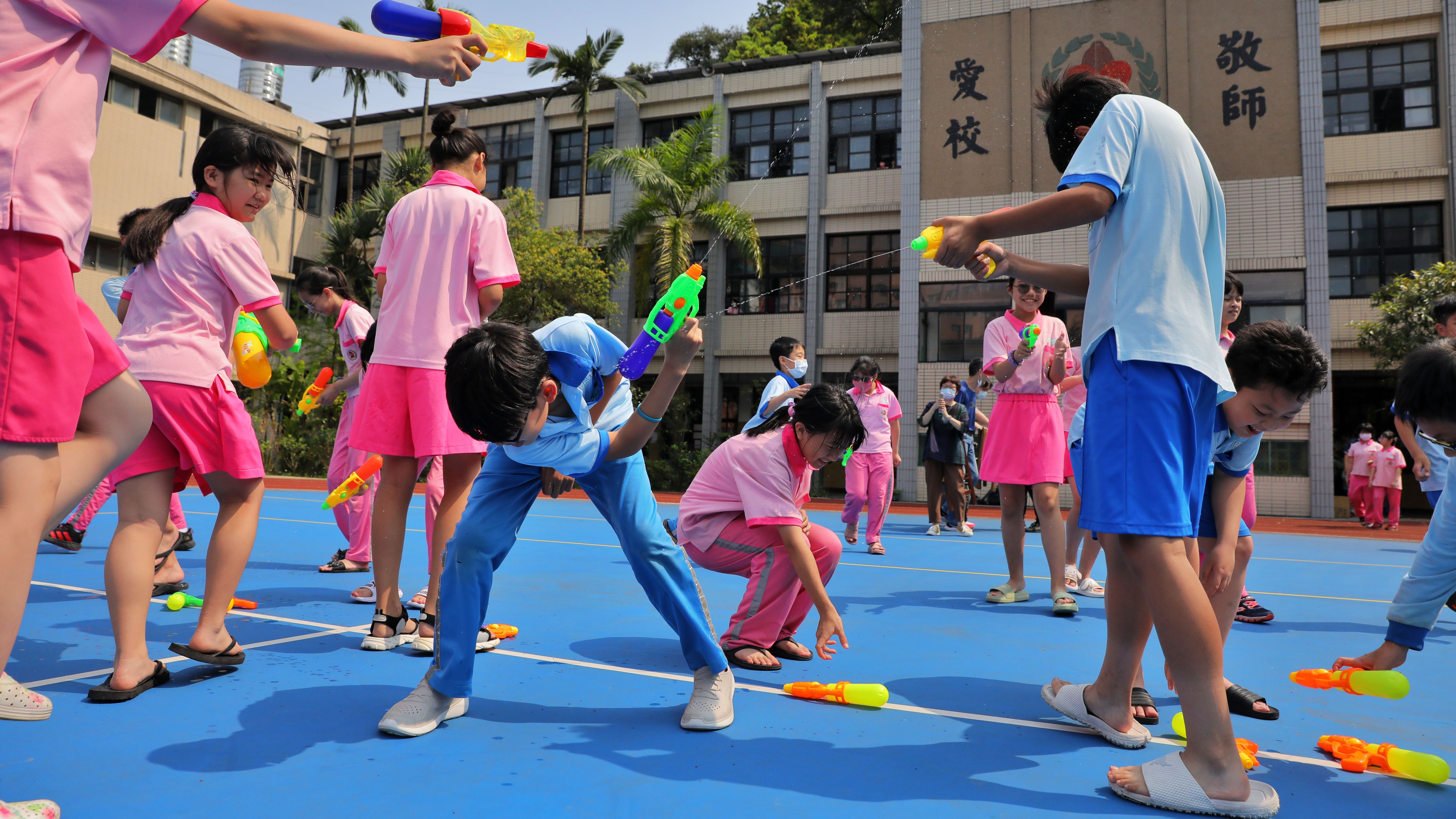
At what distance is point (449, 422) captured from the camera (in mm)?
3150

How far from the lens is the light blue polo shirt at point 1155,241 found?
6.56ft

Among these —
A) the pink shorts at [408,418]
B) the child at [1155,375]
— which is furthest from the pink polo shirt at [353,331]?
the child at [1155,375]

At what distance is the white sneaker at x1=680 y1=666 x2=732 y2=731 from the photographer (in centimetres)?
231

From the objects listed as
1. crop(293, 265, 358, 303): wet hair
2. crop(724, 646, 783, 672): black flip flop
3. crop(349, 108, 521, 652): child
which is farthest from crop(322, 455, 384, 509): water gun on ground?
crop(724, 646, 783, 672): black flip flop

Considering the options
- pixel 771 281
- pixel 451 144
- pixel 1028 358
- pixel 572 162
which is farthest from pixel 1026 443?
pixel 572 162

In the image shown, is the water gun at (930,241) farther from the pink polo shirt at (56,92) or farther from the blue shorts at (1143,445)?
the pink polo shirt at (56,92)

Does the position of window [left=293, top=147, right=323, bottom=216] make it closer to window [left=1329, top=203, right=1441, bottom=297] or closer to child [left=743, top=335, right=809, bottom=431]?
child [left=743, top=335, right=809, bottom=431]

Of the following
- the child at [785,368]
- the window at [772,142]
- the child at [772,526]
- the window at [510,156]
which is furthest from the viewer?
the window at [510,156]

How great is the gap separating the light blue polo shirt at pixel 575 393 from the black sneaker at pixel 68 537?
4.79 meters

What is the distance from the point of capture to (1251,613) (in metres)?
4.19

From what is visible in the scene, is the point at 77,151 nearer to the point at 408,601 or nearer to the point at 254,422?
the point at 408,601

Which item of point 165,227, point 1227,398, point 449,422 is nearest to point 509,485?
point 449,422

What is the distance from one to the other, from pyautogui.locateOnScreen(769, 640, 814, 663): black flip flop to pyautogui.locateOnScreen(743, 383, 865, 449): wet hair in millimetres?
815

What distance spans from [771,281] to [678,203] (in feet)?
10.3
